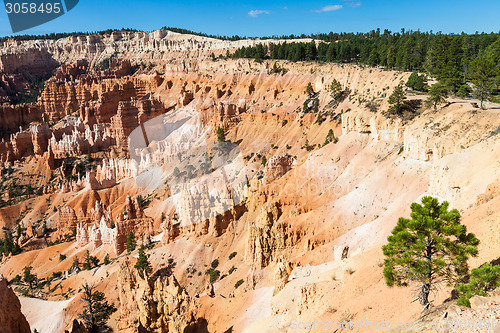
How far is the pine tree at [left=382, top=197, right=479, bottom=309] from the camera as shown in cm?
1292

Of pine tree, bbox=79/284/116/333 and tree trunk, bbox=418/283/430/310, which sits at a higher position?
tree trunk, bbox=418/283/430/310

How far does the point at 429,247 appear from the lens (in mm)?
13344

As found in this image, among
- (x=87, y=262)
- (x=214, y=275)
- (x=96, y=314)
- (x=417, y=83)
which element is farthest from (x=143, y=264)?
(x=417, y=83)

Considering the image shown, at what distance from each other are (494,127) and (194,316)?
1162 inches

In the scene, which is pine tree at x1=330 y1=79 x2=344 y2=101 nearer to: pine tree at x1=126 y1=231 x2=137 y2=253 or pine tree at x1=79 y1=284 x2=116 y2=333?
pine tree at x1=126 y1=231 x2=137 y2=253

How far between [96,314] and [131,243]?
52.8ft

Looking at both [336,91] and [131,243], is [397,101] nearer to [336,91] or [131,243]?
[336,91]

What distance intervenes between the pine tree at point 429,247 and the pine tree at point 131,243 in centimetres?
4124

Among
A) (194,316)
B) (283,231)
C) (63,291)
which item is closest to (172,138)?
(63,291)

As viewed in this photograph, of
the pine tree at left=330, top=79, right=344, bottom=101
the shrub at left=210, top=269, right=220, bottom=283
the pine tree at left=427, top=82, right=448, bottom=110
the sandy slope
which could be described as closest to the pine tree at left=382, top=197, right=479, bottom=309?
the shrub at left=210, top=269, right=220, bottom=283

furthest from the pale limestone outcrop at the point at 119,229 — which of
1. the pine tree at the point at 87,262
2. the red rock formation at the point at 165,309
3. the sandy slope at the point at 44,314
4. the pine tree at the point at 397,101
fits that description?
the pine tree at the point at 397,101

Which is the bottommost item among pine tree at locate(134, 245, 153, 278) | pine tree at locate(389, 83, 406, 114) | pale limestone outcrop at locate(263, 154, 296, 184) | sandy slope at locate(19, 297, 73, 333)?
sandy slope at locate(19, 297, 73, 333)

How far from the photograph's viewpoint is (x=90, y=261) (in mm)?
52156

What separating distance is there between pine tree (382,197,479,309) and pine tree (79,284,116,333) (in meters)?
23.2
